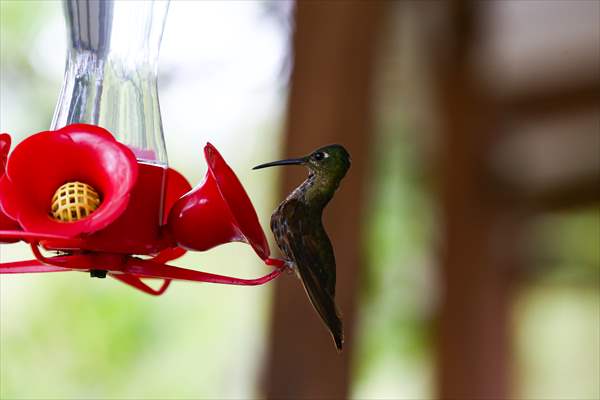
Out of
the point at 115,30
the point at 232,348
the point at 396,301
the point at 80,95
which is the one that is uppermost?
the point at 115,30

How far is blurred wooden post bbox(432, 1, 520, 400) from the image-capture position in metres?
2.77

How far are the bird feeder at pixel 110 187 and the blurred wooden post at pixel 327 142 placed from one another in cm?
94

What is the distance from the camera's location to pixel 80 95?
1393 millimetres

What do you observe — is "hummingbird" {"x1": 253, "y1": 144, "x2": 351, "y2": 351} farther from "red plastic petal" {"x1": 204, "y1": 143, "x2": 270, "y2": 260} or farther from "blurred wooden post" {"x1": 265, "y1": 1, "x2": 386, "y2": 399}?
"blurred wooden post" {"x1": 265, "y1": 1, "x2": 386, "y2": 399}

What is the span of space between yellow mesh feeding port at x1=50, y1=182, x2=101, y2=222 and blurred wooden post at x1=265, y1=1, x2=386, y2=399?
4.24 feet

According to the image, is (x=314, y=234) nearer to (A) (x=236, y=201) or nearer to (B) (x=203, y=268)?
(A) (x=236, y=201)

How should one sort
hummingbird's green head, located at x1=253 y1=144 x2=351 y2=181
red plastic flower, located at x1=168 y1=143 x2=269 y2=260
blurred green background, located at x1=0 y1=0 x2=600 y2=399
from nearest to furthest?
red plastic flower, located at x1=168 y1=143 x2=269 y2=260 → hummingbird's green head, located at x1=253 y1=144 x2=351 y2=181 → blurred green background, located at x1=0 y1=0 x2=600 y2=399

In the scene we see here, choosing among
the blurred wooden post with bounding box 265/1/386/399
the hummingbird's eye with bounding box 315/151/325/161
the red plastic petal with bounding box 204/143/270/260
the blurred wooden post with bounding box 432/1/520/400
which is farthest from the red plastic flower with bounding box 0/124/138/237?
the blurred wooden post with bounding box 432/1/520/400

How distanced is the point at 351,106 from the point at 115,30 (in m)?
1.03

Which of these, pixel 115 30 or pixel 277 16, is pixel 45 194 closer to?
pixel 115 30

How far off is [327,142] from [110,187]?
132 cm


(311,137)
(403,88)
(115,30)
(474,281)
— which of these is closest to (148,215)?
(115,30)

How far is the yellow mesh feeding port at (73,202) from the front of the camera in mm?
1155

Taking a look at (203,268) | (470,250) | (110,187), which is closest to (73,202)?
(110,187)
